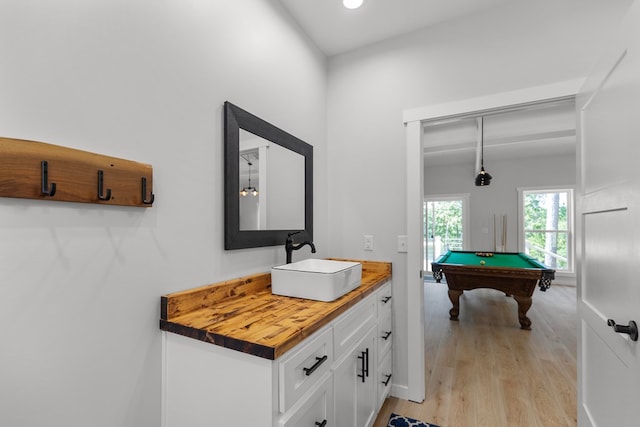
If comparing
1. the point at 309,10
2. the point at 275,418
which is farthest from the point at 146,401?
the point at 309,10

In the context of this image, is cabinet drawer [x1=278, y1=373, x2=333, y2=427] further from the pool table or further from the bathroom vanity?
the pool table

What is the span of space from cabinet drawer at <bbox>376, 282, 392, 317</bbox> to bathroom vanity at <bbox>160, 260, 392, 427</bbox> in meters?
0.38

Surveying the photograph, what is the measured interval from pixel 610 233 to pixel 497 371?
196 cm

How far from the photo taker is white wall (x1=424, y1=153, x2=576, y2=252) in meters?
6.08

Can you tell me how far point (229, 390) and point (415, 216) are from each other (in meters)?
1.64

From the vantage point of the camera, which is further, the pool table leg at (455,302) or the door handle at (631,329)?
the pool table leg at (455,302)

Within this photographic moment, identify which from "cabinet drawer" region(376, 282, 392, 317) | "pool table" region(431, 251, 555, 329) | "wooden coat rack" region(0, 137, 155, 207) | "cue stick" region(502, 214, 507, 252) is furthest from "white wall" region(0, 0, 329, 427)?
"cue stick" region(502, 214, 507, 252)

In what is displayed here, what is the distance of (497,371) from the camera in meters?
2.57

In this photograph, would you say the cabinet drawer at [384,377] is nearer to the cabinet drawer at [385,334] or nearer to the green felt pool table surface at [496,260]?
the cabinet drawer at [385,334]

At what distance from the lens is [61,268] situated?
2.92ft

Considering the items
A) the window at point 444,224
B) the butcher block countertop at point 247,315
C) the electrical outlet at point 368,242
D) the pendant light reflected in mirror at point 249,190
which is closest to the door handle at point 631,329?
the butcher block countertop at point 247,315

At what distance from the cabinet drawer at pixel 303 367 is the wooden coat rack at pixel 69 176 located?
0.77 metres

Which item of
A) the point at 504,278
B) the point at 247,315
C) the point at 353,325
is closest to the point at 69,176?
the point at 247,315

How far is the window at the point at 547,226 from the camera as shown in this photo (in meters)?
6.14
